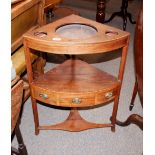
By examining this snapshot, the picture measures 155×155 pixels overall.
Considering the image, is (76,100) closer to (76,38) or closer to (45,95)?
(45,95)

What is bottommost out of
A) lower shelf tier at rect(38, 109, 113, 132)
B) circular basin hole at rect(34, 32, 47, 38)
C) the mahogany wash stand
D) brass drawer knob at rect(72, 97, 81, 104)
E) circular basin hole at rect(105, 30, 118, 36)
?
lower shelf tier at rect(38, 109, 113, 132)

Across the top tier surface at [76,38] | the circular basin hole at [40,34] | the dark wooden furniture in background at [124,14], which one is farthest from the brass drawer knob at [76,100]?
the dark wooden furniture in background at [124,14]

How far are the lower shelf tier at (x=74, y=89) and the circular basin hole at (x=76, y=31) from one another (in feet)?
1.22

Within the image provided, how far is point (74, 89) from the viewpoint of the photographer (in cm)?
188

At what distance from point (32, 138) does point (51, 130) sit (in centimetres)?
17

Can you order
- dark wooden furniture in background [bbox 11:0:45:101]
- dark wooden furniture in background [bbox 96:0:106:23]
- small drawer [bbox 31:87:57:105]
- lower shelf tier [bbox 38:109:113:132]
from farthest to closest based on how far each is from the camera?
dark wooden furniture in background [bbox 96:0:106:23] < lower shelf tier [bbox 38:109:113:132] < dark wooden furniture in background [bbox 11:0:45:101] < small drawer [bbox 31:87:57:105]

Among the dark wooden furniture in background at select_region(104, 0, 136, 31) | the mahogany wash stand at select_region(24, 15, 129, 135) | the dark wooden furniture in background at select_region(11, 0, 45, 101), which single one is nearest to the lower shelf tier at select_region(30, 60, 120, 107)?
the mahogany wash stand at select_region(24, 15, 129, 135)

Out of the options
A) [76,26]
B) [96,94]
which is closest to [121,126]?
[96,94]

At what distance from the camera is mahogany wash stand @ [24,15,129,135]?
1629 mm

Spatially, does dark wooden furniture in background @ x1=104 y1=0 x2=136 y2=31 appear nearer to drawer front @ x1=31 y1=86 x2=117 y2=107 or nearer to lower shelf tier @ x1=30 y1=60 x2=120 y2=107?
lower shelf tier @ x1=30 y1=60 x2=120 y2=107

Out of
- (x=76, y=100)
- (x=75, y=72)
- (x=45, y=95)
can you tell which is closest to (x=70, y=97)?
(x=76, y=100)

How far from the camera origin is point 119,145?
6.90ft
